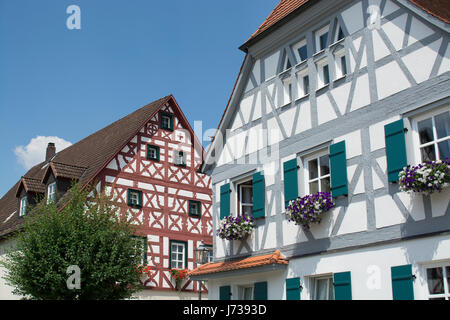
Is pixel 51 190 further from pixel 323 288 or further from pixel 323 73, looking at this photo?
pixel 323 288

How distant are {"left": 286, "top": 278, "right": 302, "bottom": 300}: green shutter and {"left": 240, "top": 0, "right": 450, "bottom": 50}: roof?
5861 mm

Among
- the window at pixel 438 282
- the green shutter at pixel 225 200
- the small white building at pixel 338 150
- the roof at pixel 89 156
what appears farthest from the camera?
the roof at pixel 89 156

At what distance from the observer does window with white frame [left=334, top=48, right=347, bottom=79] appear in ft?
41.8

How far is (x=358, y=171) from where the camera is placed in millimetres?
11609

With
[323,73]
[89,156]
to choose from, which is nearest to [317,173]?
[323,73]

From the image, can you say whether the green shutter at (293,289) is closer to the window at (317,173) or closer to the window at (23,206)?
the window at (317,173)

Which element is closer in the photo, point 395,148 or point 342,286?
point 395,148

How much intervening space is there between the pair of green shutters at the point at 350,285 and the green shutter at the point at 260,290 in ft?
2.70

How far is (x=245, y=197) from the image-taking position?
50.4 ft

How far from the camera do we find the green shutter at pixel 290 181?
1300 centimetres

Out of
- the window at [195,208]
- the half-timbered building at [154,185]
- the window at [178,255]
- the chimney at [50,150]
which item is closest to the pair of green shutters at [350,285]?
the half-timbered building at [154,185]

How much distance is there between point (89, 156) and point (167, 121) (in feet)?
12.2

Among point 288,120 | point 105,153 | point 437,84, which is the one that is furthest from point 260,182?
point 105,153

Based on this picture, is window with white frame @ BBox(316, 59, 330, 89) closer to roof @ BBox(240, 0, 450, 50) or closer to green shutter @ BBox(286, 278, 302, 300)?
roof @ BBox(240, 0, 450, 50)
